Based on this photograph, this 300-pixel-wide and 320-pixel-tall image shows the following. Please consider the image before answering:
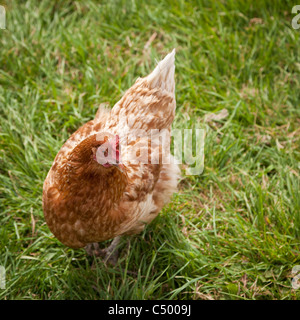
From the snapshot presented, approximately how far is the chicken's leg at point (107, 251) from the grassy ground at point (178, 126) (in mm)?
72

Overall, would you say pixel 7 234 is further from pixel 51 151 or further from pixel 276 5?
pixel 276 5

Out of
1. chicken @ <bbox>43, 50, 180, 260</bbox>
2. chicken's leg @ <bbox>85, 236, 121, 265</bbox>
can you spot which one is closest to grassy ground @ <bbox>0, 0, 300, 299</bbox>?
chicken's leg @ <bbox>85, 236, 121, 265</bbox>

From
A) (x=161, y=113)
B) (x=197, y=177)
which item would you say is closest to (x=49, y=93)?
(x=161, y=113)

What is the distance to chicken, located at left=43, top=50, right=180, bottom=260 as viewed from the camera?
6.87ft

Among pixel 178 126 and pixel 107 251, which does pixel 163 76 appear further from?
pixel 107 251

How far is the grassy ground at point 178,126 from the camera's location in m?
2.54

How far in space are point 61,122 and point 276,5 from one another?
95.4 inches

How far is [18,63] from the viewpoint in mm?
3465

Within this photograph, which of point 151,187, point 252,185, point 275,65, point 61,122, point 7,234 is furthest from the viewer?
point 275,65

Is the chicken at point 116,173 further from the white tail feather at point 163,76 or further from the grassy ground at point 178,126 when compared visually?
the grassy ground at point 178,126

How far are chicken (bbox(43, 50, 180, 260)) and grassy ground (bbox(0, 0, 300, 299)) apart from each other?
33 cm

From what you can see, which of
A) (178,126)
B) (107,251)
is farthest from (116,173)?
(178,126)

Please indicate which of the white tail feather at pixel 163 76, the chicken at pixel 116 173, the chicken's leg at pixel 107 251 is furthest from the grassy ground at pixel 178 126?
the white tail feather at pixel 163 76

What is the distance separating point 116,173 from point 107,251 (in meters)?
0.83
